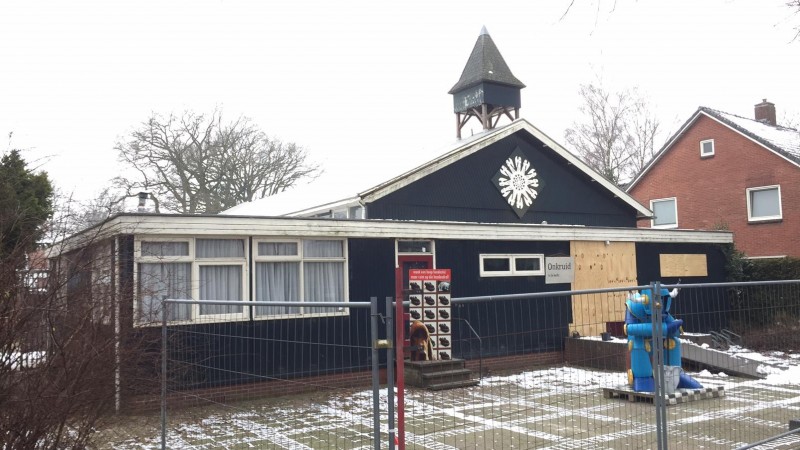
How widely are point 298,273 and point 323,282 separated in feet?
1.79

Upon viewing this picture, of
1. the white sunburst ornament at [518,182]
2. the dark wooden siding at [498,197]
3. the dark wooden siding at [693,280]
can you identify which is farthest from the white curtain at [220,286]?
the dark wooden siding at [693,280]

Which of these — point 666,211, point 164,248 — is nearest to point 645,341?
point 164,248

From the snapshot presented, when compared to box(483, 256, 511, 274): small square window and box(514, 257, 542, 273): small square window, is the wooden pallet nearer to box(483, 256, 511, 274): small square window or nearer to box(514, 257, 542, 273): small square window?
box(483, 256, 511, 274): small square window

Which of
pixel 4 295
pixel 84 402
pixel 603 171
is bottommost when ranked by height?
pixel 84 402

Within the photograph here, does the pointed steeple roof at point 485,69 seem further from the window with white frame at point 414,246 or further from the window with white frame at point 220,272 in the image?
the window with white frame at point 220,272

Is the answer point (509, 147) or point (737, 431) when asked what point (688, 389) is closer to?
point (737, 431)

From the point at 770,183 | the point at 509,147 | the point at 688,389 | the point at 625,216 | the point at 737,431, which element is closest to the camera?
the point at 737,431

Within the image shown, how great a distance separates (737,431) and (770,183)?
57.5 ft

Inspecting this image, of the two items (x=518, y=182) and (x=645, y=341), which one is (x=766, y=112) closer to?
(x=518, y=182)

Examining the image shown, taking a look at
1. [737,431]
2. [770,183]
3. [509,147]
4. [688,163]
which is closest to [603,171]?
[688,163]

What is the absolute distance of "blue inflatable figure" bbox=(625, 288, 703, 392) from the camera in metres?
9.72

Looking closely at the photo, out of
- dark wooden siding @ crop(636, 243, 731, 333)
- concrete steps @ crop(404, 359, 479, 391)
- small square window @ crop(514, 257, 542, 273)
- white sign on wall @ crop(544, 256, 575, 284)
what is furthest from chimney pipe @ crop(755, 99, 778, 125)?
concrete steps @ crop(404, 359, 479, 391)

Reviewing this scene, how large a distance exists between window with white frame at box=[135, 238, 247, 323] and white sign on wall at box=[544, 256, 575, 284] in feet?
23.8

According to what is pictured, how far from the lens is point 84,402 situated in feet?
14.9
